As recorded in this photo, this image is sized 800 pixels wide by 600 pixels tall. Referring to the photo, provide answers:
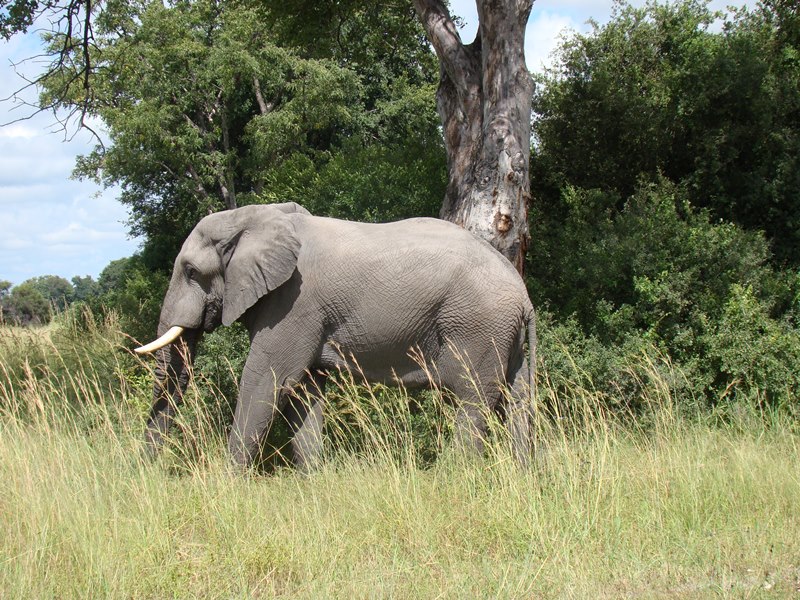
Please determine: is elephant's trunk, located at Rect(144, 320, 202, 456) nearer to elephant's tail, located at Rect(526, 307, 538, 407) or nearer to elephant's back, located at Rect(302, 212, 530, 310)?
elephant's back, located at Rect(302, 212, 530, 310)

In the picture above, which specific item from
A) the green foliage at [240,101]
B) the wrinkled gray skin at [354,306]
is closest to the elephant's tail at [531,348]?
the wrinkled gray skin at [354,306]

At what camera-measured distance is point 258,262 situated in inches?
256

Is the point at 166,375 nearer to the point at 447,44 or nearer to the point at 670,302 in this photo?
the point at 447,44

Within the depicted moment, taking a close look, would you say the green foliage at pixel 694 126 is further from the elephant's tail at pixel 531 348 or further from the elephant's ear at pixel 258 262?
the elephant's ear at pixel 258 262

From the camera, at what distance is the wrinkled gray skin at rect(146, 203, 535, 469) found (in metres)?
6.44

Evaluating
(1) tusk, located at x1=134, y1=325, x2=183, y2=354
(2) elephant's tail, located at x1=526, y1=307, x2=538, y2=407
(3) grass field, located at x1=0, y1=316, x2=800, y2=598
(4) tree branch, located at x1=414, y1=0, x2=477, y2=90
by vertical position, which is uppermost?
(4) tree branch, located at x1=414, y1=0, x2=477, y2=90

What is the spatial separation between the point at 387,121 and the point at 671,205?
10.9 meters

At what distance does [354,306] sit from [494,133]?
3166 mm

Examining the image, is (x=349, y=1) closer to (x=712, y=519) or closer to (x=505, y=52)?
(x=505, y=52)

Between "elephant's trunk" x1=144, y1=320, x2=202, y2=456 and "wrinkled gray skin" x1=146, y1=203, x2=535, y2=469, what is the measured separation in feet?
0.14

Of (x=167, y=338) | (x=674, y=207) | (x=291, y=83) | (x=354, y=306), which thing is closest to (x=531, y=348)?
(x=354, y=306)

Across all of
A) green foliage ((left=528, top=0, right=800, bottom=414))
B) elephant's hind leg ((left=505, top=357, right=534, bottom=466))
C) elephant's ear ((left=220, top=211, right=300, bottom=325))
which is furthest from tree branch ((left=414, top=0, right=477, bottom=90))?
elephant's hind leg ((left=505, top=357, right=534, bottom=466))

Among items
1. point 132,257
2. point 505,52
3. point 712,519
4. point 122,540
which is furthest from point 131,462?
point 132,257

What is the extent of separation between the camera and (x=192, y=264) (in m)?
6.75
